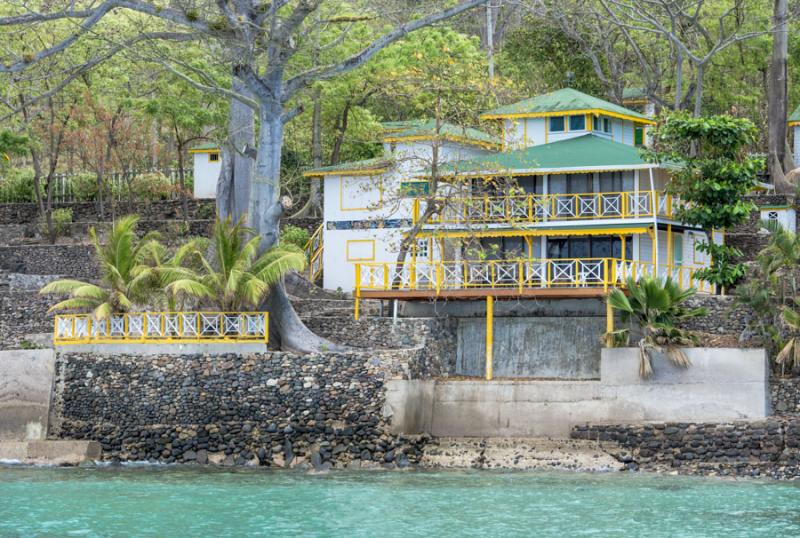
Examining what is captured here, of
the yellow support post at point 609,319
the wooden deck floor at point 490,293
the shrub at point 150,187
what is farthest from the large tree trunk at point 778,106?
the shrub at point 150,187

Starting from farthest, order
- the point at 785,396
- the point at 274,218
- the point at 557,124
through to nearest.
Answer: the point at 557,124 < the point at 274,218 < the point at 785,396

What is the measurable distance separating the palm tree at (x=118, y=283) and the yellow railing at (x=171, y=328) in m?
0.41

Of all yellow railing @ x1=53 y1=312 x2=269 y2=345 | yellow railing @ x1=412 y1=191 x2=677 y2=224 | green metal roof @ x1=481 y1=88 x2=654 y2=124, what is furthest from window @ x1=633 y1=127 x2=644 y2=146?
yellow railing @ x1=53 y1=312 x2=269 y2=345

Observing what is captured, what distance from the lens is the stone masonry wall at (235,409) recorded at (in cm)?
3972

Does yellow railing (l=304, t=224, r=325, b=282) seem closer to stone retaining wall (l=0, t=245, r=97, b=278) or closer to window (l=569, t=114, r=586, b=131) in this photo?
stone retaining wall (l=0, t=245, r=97, b=278)

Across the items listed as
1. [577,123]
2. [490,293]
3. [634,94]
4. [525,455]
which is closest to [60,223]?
[577,123]

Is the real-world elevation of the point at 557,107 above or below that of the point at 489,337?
above

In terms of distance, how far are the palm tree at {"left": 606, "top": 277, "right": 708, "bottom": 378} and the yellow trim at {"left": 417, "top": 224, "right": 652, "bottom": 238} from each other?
3367 mm

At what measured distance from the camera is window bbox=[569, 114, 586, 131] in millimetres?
49250

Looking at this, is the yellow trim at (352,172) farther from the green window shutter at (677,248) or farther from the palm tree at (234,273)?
the green window shutter at (677,248)

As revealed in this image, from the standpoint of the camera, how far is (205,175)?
62156 mm

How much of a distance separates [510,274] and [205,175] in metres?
21.0

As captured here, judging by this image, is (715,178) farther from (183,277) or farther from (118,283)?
(118,283)

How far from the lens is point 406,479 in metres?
37.2
